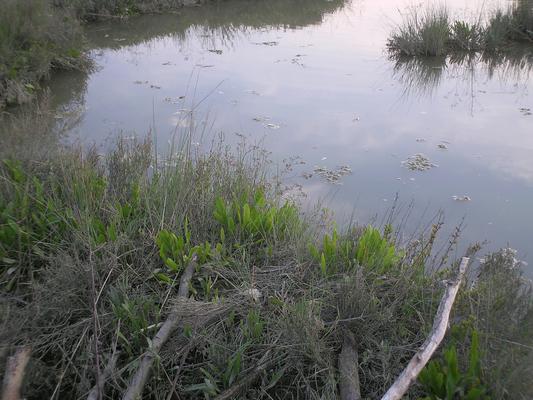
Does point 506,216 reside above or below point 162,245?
below

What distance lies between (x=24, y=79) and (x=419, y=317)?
16.3ft

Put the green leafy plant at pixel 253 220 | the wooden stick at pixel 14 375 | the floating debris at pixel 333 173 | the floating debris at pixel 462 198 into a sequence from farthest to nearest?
the floating debris at pixel 333 173
the floating debris at pixel 462 198
the green leafy plant at pixel 253 220
the wooden stick at pixel 14 375

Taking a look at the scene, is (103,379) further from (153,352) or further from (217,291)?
(217,291)

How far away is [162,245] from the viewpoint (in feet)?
9.12

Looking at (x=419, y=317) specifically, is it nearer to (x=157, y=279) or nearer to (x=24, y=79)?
(x=157, y=279)

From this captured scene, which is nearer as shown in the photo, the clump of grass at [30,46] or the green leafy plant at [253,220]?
the green leafy plant at [253,220]

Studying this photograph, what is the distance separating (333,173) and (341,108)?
162 centimetres

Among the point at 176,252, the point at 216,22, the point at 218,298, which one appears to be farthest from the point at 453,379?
the point at 216,22

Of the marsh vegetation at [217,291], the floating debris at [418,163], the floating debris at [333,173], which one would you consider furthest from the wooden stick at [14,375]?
the floating debris at [418,163]

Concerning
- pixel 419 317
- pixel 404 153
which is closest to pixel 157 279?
pixel 419 317

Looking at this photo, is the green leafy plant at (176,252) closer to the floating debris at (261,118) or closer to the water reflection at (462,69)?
the floating debris at (261,118)

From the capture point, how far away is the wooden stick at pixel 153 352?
211 centimetres

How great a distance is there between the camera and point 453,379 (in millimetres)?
1972

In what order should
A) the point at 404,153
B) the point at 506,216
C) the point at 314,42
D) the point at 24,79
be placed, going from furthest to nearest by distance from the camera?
the point at 314,42 → the point at 24,79 → the point at 404,153 → the point at 506,216
